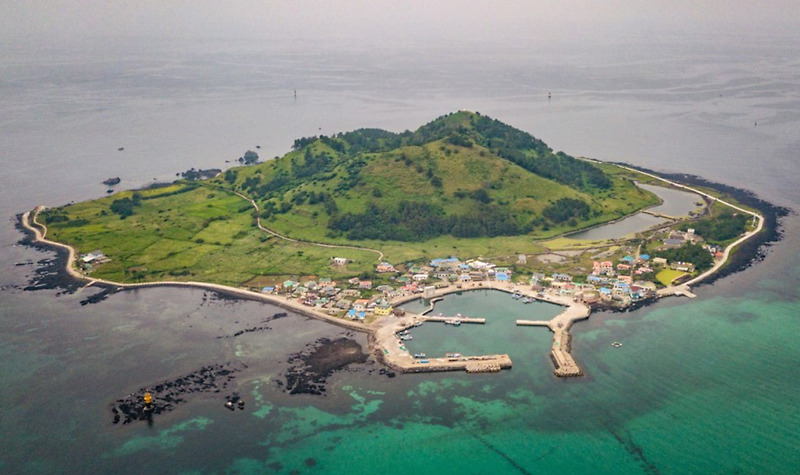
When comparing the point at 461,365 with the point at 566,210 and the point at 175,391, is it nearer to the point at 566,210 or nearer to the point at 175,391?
the point at 175,391

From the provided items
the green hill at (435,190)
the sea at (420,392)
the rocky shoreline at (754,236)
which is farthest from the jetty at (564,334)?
the green hill at (435,190)

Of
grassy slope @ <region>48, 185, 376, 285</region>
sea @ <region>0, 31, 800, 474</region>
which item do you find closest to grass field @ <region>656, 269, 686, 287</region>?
sea @ <region>0, 31, 800, 474</region>

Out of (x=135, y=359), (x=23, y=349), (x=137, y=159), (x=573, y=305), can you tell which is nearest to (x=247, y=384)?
(x=135, y=359)

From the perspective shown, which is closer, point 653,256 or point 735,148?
point 653,256

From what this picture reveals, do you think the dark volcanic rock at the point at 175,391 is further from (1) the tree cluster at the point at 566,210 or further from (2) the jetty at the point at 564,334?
(1) the tree cluster at the point at 566,210

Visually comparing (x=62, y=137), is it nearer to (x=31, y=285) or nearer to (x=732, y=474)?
(x=31, y=285)
